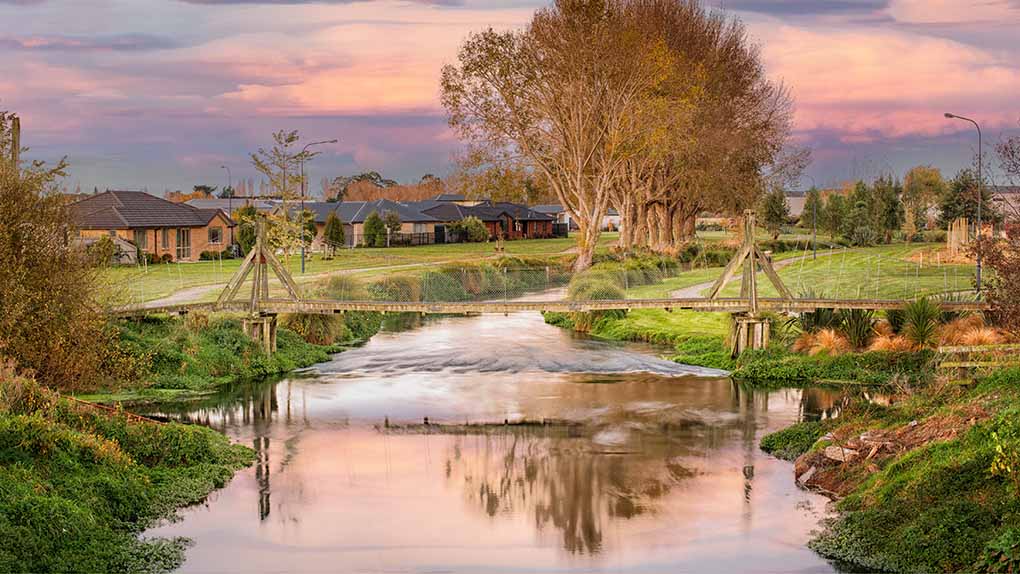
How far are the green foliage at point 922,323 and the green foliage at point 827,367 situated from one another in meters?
0.81

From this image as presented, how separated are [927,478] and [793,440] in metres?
6.85

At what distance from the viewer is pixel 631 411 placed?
29.4 meters

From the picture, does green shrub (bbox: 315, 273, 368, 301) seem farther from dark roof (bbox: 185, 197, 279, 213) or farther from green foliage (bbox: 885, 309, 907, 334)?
dark roof (bbox: 185, 197, 279, 213)

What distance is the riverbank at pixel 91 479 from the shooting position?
643 inches

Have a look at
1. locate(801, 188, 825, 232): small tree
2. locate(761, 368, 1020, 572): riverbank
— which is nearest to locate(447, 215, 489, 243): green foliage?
locate(801, 188, 825, 232): small tree

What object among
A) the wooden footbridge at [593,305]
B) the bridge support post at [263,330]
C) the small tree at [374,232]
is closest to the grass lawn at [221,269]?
the wooden footbridge at [593,305]

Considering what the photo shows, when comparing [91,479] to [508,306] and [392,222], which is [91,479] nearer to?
[508,306]

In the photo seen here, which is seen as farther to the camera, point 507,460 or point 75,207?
point 75,207

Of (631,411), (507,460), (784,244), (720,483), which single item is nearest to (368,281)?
(631,411)

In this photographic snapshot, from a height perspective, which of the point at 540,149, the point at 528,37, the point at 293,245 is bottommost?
the point at 293,245

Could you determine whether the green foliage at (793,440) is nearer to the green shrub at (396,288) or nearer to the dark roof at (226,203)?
the green shrub at (396,288)

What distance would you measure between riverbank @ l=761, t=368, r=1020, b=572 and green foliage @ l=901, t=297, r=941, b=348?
367 inches

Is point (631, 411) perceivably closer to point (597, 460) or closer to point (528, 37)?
point (597, 460)

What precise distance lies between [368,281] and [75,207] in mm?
21438
